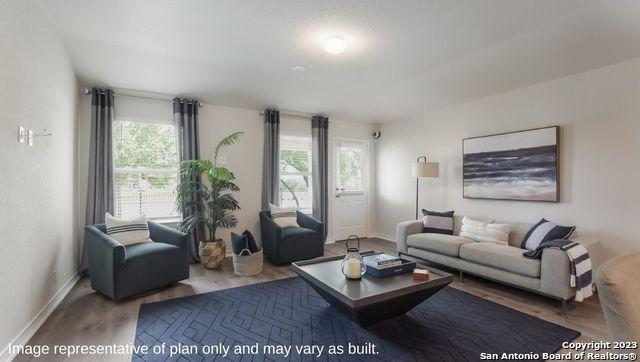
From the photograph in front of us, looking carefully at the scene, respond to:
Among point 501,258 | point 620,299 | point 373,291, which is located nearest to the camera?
point 620,299

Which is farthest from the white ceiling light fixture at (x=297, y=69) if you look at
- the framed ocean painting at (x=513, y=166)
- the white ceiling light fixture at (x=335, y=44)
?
the framed ocean painting at (x=513, y=166)

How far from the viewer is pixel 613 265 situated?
3.69 feet

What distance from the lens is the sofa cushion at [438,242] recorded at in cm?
366

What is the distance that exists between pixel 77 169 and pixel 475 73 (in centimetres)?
505

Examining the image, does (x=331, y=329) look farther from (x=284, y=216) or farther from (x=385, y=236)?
(x=385, y=236)

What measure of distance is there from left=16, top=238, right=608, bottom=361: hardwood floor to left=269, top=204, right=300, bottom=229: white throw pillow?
82 centimetres

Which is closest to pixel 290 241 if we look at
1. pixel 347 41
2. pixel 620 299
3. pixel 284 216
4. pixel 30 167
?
pixel 284 216

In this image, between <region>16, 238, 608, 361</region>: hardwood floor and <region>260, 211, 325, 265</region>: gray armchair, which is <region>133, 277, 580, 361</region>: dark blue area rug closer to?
<region>16, 238, 608, 361</region>: hardwood floor

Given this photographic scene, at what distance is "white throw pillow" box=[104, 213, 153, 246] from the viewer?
3362 millimetres

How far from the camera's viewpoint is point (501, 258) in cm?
315

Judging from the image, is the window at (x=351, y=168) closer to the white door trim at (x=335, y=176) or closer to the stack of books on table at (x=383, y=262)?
the white door trim at (x=335, y=176)

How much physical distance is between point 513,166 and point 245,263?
3685 mm

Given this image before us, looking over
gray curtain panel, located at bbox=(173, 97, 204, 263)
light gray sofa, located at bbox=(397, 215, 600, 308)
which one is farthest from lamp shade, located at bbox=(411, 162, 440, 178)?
gray curtain panel, located at bbox=(173, 97, 204, 263)

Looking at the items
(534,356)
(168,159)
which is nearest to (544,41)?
(534,356)
